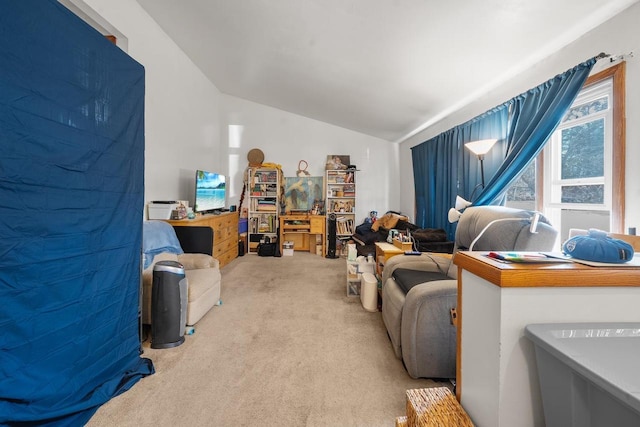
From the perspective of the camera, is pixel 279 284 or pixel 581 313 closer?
pixel 581 313

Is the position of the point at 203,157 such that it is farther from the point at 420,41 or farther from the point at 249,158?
the point at 420,41

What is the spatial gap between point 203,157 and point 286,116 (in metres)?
1.82

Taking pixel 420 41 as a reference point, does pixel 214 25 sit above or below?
above

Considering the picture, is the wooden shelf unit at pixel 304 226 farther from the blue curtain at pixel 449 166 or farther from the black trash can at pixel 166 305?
the black trash can at pixel 166 305

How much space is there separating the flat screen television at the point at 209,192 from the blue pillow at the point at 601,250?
369 cm

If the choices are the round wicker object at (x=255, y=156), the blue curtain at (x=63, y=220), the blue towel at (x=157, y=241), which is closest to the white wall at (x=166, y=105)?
the blue towel at (x=157, y=241)

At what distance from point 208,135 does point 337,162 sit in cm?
237

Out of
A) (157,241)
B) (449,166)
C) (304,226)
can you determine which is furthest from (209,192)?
(449,166)

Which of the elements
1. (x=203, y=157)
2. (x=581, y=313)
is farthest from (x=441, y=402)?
(x=203, y=157)

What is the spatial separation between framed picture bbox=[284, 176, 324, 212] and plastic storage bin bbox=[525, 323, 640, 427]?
4.82 m

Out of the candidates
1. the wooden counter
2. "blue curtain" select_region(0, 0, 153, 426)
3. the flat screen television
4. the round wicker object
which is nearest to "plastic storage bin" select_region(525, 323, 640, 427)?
Answer: the wooden counter

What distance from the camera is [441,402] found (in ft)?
2.33

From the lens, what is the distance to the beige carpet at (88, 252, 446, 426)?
4.41ft

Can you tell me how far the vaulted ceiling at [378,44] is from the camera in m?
1.77
